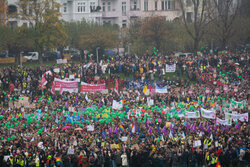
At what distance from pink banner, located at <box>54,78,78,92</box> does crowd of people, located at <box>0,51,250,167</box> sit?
0.67 m

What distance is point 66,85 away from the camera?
36719mm

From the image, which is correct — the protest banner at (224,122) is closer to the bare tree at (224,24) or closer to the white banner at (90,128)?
the white banner at (90,128)

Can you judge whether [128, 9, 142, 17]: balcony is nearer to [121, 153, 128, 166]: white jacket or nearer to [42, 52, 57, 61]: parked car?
[42, 52, 57, 61]: parked car

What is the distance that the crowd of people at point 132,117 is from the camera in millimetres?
23078

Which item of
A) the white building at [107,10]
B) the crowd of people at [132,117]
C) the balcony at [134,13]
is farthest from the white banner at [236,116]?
the balcony at [134,13]

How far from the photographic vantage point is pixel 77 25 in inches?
2559

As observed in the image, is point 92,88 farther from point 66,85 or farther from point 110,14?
point 110,14

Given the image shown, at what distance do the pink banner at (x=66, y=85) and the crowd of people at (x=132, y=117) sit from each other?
2.20ft

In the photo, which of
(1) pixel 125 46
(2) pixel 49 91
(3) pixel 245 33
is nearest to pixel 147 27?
(1) pixel 125 46

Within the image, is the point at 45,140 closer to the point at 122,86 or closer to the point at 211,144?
the point at 211,144

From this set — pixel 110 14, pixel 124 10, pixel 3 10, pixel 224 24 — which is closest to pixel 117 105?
pixel 224 24

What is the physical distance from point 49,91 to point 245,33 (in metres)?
33.3

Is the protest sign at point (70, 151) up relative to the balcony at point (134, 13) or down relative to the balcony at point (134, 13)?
down

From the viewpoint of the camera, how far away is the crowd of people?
23078mm
